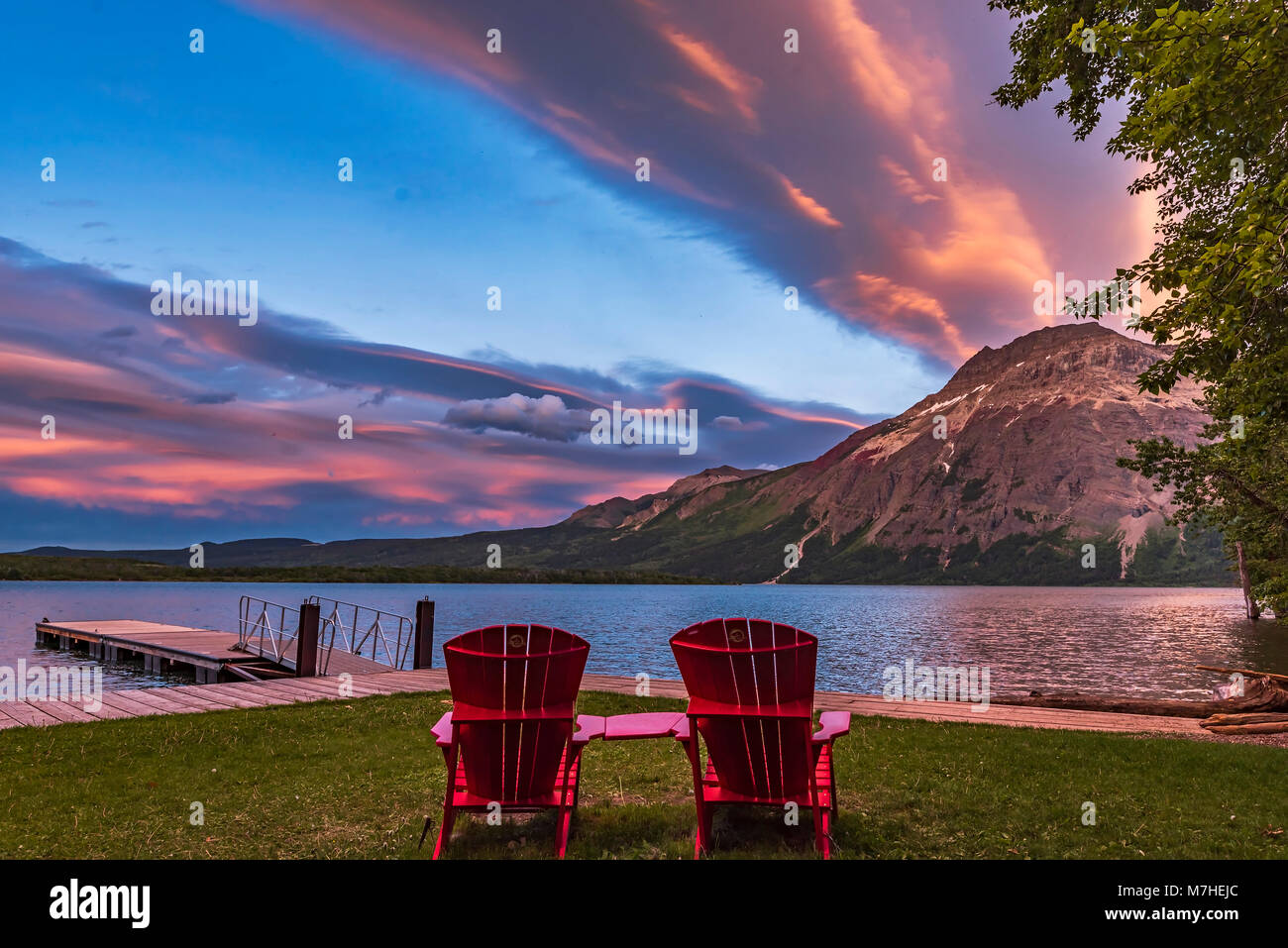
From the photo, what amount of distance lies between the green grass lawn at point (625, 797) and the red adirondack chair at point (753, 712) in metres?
0.40

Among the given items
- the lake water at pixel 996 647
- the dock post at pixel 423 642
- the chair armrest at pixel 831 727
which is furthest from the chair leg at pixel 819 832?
the lake water at pixel 996 647

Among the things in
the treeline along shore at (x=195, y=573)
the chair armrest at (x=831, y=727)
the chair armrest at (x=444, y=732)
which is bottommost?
the treeline along shore at (x=195, y=573)

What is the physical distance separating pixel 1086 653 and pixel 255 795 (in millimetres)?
44338

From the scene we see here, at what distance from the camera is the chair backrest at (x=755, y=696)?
5.66 meters

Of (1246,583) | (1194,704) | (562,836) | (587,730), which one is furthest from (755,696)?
(1246,583)

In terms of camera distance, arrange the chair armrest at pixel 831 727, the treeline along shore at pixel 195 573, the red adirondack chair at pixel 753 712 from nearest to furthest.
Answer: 1. the red adirondack chair at pixel 753 712
2. the chair armrest at pixel 831 727
3. the treeline along shore at pixel 195 573

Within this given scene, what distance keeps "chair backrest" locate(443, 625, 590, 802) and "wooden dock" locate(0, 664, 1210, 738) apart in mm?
8123

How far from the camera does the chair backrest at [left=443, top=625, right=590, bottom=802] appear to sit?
5.67 metres

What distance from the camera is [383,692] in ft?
48.9

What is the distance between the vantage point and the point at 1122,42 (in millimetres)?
7953

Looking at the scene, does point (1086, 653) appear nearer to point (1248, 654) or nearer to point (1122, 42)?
point (1248, 654)

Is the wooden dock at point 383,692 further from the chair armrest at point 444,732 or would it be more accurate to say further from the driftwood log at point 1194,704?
the chair armrest at point 444,732

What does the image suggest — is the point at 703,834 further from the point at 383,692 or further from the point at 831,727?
the point at 383,692

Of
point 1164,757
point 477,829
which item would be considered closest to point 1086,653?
point 1164,757
